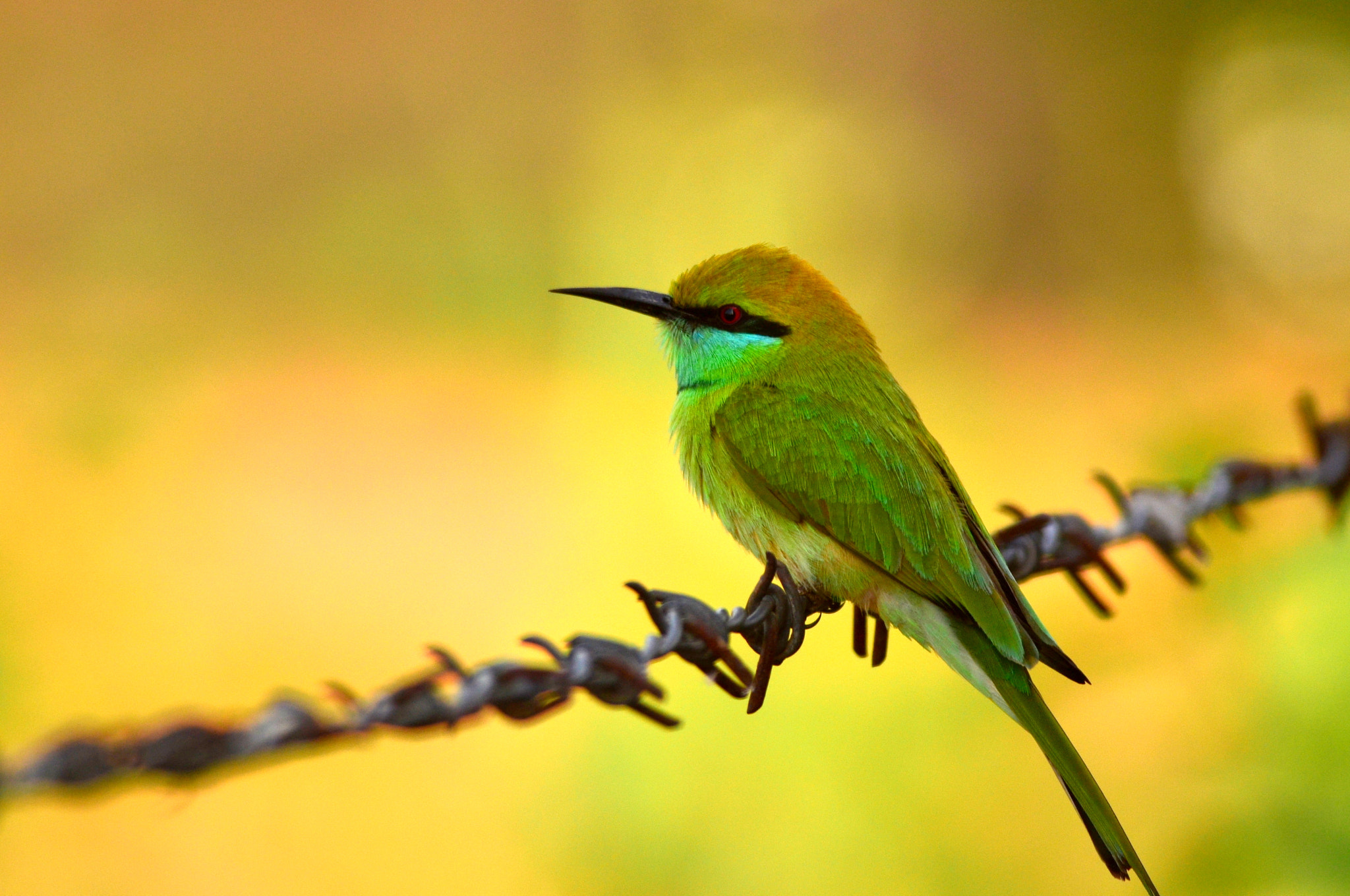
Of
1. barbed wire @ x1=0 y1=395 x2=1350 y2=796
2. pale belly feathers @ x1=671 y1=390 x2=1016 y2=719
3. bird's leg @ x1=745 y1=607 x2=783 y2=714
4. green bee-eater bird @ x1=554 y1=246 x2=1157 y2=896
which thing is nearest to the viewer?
barbed wire @ x1=0 y1=395 x2=1350 y2=796

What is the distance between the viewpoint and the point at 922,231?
664 centimetres

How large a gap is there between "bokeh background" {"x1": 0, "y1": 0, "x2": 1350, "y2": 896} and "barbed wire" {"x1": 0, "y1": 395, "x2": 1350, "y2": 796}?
1.20 metres

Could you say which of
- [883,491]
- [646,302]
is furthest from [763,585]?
[646,302]

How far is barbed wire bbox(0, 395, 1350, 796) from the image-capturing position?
3.37 feet

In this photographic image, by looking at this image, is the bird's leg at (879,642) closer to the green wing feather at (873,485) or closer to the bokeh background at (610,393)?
the green wing feather at (873,485)

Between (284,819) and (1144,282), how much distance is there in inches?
215

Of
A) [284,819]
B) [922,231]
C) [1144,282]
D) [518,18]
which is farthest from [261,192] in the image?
[1144,282]

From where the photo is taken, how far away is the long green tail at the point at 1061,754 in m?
1.83

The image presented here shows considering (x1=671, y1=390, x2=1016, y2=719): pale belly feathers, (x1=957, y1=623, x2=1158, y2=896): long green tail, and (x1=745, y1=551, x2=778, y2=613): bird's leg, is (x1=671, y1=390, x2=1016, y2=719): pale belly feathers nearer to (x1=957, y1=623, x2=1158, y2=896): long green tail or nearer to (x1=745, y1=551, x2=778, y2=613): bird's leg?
(x1=957, y1=623, x2=1158, y2=896): long green tail

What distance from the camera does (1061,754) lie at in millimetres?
1913

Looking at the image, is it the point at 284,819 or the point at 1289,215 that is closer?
the point at 284,819

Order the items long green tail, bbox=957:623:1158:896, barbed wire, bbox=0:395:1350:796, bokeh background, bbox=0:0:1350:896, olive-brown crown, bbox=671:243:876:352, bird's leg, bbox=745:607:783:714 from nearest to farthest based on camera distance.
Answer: barbed wire, bbox=0:395:1350:796, bird's leg, bbox=745:607:783:714, long green tail, bbox=957:623:1158:896, olive-brown crown, bbox=671:243:876:352, bokeh background, bbox=0:0:1350:896

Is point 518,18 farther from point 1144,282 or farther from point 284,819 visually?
point 284,819

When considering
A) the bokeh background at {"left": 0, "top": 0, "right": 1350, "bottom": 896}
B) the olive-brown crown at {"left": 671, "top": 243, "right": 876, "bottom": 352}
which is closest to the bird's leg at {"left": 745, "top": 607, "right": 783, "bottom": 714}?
the olive-brown crown at {"left": 671, "top": 243, "right": 876, "bottom": 352}
